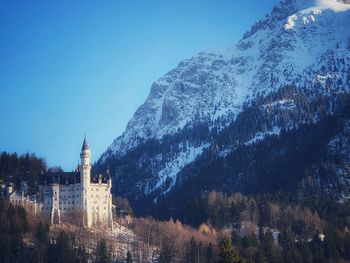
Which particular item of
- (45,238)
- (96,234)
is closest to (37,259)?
(45,238)

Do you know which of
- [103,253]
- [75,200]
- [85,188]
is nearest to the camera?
[103,253]

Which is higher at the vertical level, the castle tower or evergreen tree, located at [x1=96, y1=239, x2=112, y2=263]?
the castle tower

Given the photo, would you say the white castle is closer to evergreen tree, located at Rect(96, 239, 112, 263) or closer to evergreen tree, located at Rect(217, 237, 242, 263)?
evergreen tree, located at Rect(96, 239, 112, 263)

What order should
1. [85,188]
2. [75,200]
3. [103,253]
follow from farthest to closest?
[85,188] → [75,200] → [103,253]

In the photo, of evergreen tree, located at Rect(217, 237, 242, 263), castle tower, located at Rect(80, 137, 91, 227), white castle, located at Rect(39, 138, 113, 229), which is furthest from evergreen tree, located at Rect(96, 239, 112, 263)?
evergreen tree, located at Rect(217, 237, 242, 263)

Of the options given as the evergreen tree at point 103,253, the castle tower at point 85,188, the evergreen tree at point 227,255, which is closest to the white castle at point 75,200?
the castle tower at point 85,188

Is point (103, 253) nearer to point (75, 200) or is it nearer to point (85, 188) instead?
point (75, 200)

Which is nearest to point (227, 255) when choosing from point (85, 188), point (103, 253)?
point (103, 253)

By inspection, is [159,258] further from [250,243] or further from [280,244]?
[280,244]

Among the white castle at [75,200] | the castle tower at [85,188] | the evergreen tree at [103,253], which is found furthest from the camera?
the castle tower at [85,188]

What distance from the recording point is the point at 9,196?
190250mm

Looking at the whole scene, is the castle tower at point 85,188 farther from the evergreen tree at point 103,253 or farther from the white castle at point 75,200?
the evergreen tree at point 103,253

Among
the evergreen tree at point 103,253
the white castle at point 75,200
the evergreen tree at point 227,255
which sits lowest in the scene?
the evergreen tree at point 103,253

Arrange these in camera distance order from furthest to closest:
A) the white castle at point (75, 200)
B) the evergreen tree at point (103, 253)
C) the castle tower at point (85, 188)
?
the castle tower at point (85, 188) → the white castle at point (75, 200) → the evergreen tree at point (103, 253)
